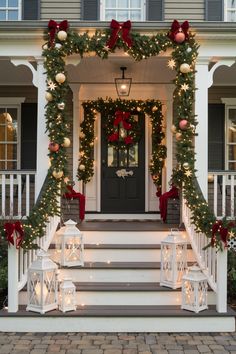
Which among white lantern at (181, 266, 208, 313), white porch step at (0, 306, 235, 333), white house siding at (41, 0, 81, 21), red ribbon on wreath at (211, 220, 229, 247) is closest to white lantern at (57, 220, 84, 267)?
white porch step at (0, 306, 235, 333)

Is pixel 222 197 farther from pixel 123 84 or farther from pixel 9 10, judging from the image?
pixel 9 10

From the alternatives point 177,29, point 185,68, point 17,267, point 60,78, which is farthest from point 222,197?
point 17,267

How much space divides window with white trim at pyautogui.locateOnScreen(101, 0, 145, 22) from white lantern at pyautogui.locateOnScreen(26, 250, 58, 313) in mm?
5734

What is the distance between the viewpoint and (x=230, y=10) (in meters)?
9.05

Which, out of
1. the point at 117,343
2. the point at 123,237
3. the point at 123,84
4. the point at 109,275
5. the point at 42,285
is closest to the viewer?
the point at 117,343

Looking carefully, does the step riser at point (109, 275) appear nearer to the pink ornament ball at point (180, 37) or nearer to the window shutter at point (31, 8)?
the pink ornament ball at point (180, 37)

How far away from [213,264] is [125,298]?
119 cm

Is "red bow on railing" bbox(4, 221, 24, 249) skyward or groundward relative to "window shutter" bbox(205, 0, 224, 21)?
groundward

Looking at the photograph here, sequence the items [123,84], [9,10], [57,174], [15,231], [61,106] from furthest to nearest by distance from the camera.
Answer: [9,10] < [123,84] < [61,106] < [57,174] < [15,231]

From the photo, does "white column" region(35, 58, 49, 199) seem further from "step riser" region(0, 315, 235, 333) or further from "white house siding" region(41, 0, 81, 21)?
"white house siding" region(41, 0, 81, 21)

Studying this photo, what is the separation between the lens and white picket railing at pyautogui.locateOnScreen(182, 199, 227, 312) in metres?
5.16

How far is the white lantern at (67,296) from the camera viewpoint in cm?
507

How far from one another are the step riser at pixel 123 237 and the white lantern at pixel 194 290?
1443 mm

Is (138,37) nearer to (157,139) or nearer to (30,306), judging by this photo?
(157,139)
